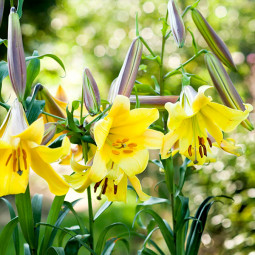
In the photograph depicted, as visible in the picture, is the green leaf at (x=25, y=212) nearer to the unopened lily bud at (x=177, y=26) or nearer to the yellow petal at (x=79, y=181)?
the yellow petal at (x=79, y=181)

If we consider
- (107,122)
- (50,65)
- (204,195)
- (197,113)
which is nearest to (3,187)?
(107,122)

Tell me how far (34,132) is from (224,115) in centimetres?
33

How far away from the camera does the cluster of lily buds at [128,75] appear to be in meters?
0.65

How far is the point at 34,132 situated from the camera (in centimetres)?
54

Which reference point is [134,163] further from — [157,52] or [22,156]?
[157,52]

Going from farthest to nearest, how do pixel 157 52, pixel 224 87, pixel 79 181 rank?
pixel 157 52 < pixel 224 87 < pixel 79 181

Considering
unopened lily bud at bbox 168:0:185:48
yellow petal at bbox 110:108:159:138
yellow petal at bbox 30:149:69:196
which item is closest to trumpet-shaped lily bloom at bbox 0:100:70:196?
yellow petal at bbox 30:149:69:196

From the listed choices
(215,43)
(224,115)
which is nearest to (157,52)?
(215,43)

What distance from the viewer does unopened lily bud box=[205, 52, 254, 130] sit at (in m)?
0.73

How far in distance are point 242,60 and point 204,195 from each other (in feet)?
5.79

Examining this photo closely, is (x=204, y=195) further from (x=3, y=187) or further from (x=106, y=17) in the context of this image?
(x=106, y=17)

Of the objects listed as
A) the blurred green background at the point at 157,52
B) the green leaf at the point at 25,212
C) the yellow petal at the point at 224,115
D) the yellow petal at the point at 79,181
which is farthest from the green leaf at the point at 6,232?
the blurred green background at the point at 157,52

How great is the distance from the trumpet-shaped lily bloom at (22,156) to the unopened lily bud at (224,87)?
314mm

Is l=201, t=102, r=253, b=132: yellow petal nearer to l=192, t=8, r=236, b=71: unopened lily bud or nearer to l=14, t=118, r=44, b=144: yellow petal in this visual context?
l=192, t=8, r=236, b=71: unopened lily bud
